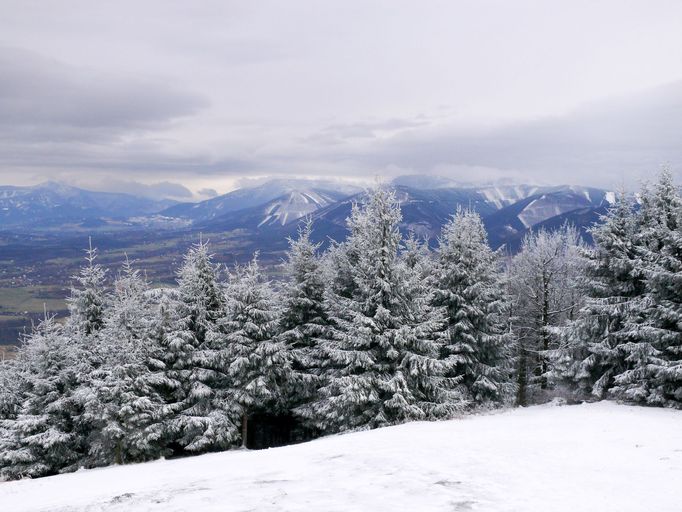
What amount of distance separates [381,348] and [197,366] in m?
A: 10.3

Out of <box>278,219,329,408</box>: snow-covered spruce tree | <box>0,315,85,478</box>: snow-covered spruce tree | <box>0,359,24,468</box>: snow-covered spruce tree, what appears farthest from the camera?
<box>0,359,24,468</box>: snow-covered spruce tree

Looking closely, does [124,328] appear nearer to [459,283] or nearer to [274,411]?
[274,411]

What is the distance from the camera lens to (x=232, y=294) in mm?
25000

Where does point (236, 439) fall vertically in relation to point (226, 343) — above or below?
below

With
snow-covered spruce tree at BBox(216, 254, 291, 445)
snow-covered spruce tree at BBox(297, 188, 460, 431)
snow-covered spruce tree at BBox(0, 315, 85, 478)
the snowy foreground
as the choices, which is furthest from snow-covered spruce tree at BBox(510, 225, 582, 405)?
snow-covered spruce tree at BBox(0, 315, 85, 478)

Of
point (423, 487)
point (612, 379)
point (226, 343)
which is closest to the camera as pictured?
point (423, 487)

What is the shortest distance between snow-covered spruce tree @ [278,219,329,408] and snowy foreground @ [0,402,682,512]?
31.4 feet

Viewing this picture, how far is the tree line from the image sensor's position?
2261 cm

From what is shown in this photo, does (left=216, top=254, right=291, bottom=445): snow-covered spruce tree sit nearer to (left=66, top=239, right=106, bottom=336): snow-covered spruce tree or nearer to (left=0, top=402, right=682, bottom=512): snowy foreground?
(left=0, top=402, right=682, bottom=512): snowy foreground

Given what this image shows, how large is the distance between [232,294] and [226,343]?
110 inches

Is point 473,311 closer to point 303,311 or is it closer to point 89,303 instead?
point 303,311

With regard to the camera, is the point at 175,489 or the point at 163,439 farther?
the point at 163,439

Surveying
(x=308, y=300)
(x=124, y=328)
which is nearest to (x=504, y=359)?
(x=308, y=300)

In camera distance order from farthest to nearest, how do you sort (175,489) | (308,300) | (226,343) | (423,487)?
(308,300)
(226,343)
(175,489)
(423,487)
